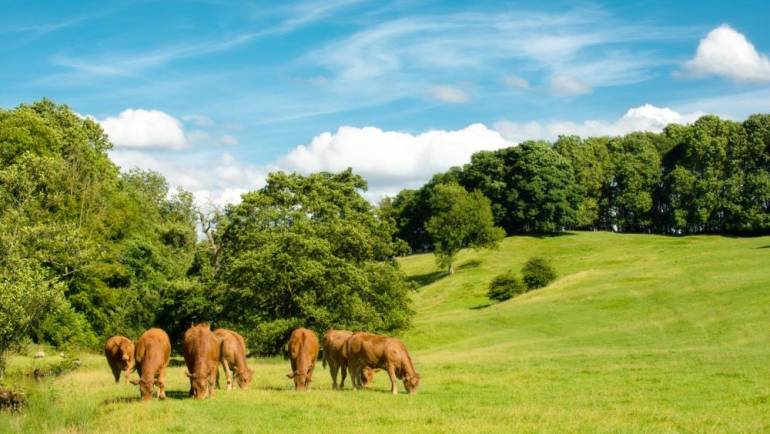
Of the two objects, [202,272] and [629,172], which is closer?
[202,272]

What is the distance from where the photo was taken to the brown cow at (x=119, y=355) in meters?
25.9

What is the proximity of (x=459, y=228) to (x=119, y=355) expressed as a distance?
69074 mm

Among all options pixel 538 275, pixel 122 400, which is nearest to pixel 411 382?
pixel 122 400

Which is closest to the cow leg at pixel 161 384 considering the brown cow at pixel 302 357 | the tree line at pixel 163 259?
the brown cow at pixel 302 357

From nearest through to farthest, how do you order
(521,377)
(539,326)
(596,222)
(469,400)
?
(469,400) → (521,377) → (539,326) → (596,222)

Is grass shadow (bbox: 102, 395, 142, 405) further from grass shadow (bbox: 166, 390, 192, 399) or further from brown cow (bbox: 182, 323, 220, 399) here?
brown cow (bbox: 182, 323, 220, 399)

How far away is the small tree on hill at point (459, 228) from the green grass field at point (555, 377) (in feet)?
60.0

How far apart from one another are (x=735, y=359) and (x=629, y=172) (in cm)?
8765

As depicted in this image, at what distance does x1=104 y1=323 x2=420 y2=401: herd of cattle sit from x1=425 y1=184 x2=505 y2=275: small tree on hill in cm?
6853

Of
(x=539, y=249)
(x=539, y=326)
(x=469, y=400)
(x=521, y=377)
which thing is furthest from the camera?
(x=539, y=249)

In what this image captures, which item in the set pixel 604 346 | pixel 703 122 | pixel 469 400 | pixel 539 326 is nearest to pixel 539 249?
pixel 703 122

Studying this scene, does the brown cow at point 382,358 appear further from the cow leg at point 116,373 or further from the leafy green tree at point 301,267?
the leafy green tree at point 301,267

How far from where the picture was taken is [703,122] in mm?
112000

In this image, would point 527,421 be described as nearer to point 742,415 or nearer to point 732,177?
point 742,415
